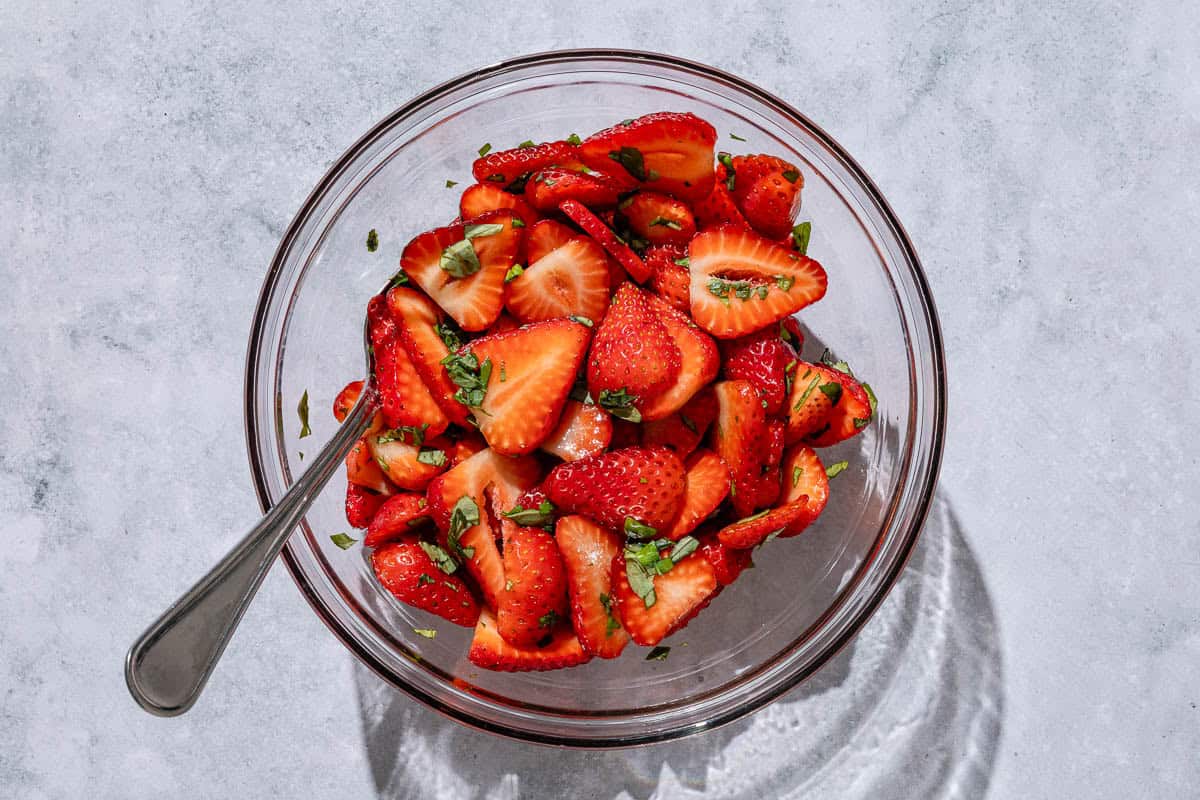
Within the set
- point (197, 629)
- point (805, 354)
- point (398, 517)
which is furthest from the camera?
point (805, 354)

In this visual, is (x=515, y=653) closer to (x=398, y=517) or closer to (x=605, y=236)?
(x=398, y=517)

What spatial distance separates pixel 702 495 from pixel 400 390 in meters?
0.36

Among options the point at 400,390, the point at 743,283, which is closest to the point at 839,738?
the point at 743,283

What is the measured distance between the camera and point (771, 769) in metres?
1.36

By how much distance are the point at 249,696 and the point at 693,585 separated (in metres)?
0.70

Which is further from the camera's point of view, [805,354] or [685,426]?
[805,354]

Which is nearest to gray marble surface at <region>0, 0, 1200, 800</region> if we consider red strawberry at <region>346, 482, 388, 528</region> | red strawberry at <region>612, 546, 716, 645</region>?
red strawberry at <region>346, 482, 388, 528</region>

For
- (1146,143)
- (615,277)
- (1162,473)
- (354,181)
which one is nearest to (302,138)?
(354,181)

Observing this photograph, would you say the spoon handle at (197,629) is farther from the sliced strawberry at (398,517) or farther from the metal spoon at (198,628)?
the sliced strawberry at (398,517)

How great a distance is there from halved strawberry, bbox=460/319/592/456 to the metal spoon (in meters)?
0.26

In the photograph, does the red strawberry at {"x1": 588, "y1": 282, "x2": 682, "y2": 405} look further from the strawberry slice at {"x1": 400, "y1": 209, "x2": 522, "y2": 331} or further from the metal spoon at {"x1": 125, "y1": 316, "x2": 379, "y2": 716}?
the metal spoon at {"x1": 125, "y1": 316, "x2": 379, "y2": 716}

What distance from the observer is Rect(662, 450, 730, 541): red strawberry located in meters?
1.09

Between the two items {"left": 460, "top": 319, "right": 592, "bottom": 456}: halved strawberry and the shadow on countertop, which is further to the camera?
the shadow on countertop

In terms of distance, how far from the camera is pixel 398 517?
1.12m
